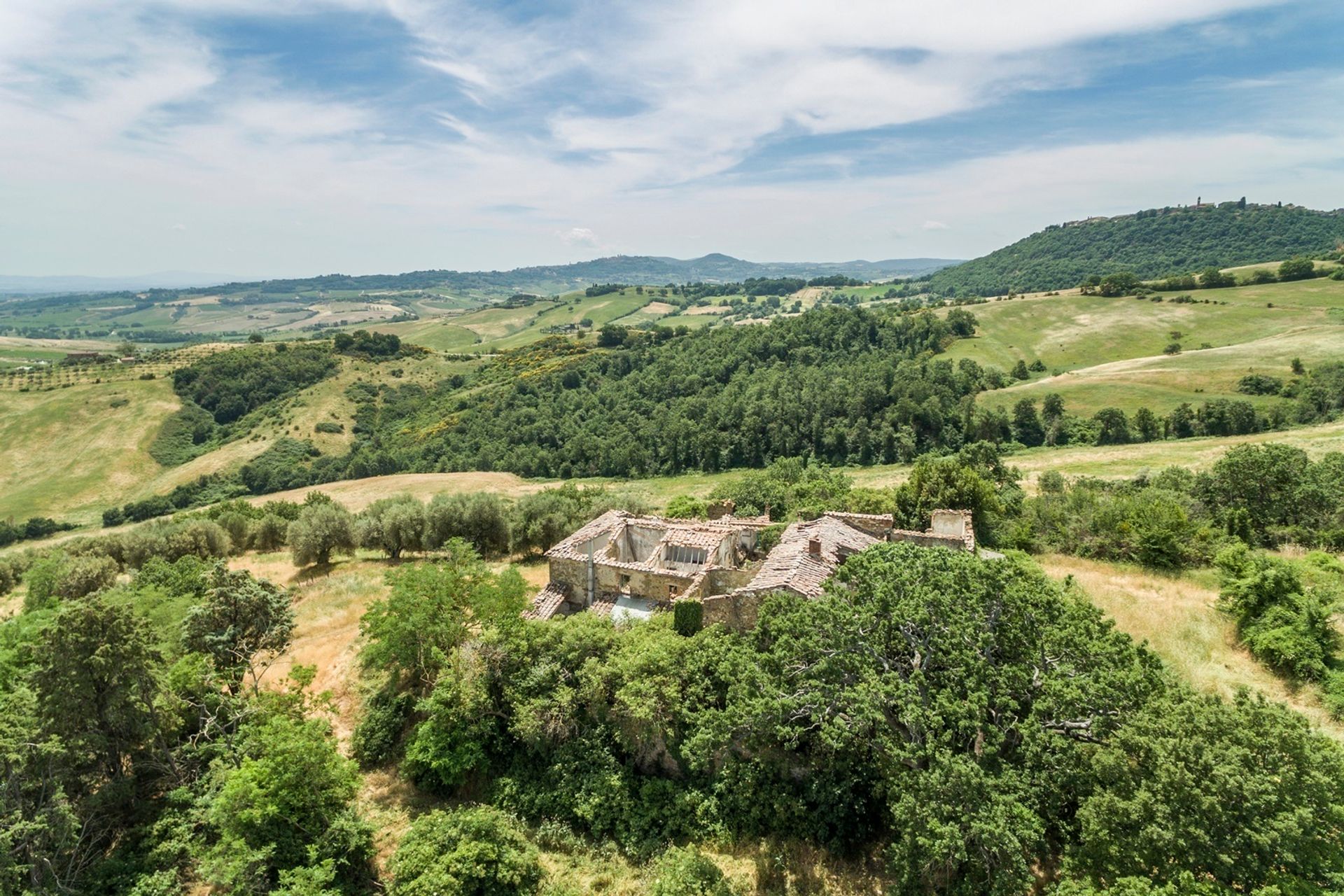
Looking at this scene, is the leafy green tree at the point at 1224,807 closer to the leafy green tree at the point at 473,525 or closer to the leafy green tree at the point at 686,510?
the leafy green tree at the point at 686,510

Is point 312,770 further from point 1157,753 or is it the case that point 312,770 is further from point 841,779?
point 1157,753

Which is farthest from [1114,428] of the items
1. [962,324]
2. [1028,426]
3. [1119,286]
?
[1119,286]

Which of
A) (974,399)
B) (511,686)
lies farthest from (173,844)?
(974,399)

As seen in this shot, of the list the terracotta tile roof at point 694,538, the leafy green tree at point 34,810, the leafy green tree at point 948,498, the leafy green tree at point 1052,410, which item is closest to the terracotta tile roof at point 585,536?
the terracotta tile roof at point 694,538

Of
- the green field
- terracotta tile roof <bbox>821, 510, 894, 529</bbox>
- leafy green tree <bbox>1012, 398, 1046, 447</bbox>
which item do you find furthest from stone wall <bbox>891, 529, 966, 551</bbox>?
leafy green tree <bbox>1012, 398, 1046, 447</bbox>

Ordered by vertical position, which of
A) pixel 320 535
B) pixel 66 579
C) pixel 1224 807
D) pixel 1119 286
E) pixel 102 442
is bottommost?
pixel 102 442

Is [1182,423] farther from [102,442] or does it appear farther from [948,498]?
[102,442]

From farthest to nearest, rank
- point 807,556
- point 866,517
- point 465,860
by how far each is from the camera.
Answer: point 866,517 → point 807,556 → point 465,860
